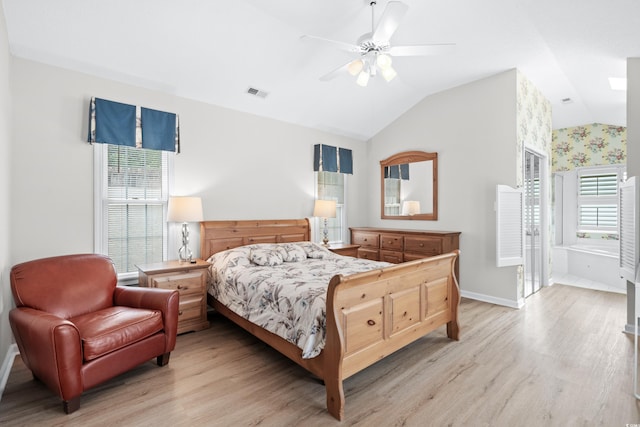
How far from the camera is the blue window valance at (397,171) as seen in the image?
5578mm

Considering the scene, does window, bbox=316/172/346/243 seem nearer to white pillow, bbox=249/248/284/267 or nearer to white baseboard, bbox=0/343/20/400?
white pillow, bbox=249/248/284/267

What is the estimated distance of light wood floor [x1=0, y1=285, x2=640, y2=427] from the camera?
2.03m

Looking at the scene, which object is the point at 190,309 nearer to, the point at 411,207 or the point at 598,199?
the point at 411,207

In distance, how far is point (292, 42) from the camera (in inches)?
141

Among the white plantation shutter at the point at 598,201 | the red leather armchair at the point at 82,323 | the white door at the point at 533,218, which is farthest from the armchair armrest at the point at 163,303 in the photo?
the white plantation shutter at the point at 598,201

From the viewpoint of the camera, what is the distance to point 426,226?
5.28m

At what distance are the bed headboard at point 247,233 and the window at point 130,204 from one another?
1.59 ft

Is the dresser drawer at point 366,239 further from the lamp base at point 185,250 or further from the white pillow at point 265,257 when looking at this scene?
the lamp base at point 185,250

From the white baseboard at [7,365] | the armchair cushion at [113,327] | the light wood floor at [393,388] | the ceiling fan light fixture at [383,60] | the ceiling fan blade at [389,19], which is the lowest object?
the light wood floor at [393,388]

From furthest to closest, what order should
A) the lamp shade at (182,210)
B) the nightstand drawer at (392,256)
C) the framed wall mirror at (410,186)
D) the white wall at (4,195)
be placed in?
the framed wall mirror at (410,186) → the nightstand drawer at (392,256) → the lamp shade at (182,210) → the white wall at (4,195)

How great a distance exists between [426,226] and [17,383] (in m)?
5.11

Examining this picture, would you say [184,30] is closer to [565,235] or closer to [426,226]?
[426,226]

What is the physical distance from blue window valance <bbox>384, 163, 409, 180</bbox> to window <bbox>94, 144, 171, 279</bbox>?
3711mm

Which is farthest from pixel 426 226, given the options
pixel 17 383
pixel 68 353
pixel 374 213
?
pixel 17 383
